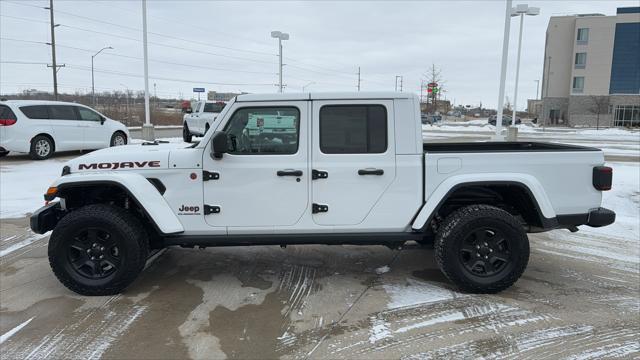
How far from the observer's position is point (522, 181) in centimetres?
459

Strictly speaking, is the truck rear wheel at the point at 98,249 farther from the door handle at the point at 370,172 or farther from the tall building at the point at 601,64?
the tall building at the point at 601,64

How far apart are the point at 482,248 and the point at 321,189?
1.67 metres

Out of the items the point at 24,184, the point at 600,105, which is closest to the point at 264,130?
the point at 24,184

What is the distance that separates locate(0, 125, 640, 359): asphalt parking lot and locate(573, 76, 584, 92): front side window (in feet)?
214

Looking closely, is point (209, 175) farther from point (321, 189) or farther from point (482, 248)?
point (482, 248)

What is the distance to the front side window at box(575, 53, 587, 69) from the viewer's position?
62312 millimetres

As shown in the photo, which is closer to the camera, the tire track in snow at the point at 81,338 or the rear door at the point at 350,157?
the tire track in snow at the point at 81,338

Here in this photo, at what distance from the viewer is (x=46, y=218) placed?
475 cm

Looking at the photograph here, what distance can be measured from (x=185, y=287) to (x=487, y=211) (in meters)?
3.07

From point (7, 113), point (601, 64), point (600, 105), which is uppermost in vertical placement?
point (601, 64)

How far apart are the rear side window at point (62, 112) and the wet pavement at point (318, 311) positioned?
32.1ft

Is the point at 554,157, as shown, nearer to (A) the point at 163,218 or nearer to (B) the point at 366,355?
(B) the point at 366,355

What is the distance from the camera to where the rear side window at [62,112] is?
1444 cm

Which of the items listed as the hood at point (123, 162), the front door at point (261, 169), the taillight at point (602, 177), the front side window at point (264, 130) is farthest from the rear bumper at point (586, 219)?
the hood at point (123, 162)
